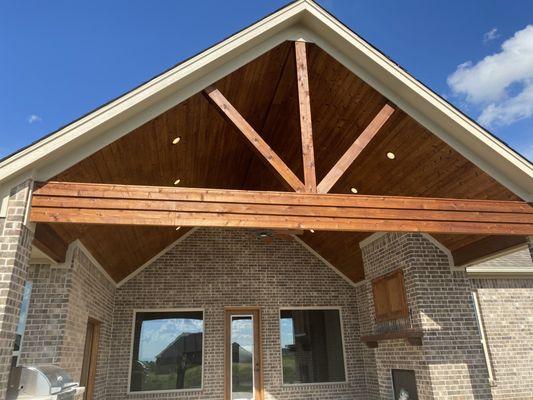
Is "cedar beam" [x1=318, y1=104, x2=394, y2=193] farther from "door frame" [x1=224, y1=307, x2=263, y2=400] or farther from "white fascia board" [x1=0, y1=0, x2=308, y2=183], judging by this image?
"door frame" [x1=224, y1=307, x2=263, y2=400]

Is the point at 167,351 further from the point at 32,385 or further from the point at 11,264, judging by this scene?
the point at 11,264

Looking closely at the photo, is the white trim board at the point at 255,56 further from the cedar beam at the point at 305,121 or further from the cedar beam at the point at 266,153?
the cedar beam at the point at 266,153

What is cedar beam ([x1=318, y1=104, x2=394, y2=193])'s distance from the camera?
4.38 meters

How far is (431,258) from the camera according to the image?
695 cm

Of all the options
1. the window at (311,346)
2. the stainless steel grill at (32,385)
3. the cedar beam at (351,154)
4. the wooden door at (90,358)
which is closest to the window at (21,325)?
the stainless steel grill at (32,385)

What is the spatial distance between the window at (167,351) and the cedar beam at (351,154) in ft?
21.4

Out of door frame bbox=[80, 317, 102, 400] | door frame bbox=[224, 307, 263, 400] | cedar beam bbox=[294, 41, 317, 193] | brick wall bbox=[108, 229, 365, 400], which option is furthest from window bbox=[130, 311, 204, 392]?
cedar beam bbox=[294, 41, 317, 193]

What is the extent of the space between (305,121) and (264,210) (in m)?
1.13

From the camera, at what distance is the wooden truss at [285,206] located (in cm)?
396

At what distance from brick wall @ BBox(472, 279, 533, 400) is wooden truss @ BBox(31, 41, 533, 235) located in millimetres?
4095

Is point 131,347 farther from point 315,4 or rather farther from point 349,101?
point 315,4

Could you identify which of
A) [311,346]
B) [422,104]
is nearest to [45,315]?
[422,104]

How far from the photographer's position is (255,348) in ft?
32.1

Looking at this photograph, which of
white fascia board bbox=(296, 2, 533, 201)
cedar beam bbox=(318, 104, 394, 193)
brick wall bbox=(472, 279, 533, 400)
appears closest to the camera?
cedar beam bbox=(318, 104, 394, 193)
